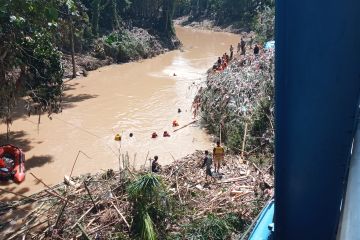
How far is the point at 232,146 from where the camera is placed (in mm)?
12297

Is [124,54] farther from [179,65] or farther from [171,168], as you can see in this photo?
[171,168]

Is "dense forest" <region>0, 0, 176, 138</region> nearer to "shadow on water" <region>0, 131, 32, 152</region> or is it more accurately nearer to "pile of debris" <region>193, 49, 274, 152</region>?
"shadow on water" <region>0, 131, 32, 152</region>

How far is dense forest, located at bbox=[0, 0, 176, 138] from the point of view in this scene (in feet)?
32.9

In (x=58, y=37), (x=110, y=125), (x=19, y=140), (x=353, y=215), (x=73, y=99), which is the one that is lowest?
(x=19, y=140)

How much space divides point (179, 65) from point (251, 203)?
828 inches

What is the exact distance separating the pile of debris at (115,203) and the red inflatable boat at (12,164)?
2.05m

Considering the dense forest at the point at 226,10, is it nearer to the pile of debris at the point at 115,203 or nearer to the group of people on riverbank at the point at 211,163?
the group of people on riverbank at the point at 211,163

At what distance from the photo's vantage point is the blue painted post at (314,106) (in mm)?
2596

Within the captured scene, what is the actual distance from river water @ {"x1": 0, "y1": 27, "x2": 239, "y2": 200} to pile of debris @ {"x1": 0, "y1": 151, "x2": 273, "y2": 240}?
164cm

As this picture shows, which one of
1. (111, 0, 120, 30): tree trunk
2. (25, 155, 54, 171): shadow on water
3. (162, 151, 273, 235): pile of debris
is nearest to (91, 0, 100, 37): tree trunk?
(111, 0, 120, 30): tree trunk

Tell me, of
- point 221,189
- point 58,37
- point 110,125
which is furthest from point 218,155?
point 58,37

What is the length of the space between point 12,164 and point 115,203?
5.09 meters

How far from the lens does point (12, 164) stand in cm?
1176

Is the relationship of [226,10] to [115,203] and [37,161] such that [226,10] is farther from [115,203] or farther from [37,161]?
[115,203]
